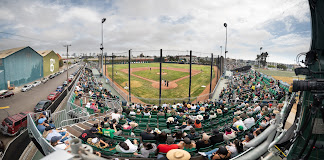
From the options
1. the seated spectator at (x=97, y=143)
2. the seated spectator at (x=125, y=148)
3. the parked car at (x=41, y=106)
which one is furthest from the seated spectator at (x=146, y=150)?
the parked car at (x=41, y=106)

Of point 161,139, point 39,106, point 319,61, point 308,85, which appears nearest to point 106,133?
point 161,139

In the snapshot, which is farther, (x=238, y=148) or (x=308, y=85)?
(x=238, y=148)

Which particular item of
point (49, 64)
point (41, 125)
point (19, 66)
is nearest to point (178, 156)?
point (41, 125)

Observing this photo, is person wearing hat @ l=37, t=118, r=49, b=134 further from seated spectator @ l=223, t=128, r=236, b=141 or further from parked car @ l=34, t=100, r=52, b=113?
parked car @ l=34, t=100, r=52, b=113

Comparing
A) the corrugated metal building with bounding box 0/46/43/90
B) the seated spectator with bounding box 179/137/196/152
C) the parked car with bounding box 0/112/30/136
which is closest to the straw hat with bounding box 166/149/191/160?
the seated spectator with bounding box 179/137/196/152

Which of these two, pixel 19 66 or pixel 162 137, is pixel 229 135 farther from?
pixel 19 66

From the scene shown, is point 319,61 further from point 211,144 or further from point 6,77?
point 6,77

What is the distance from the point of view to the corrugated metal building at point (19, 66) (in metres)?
25.2

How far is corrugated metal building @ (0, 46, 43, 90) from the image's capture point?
25250mm

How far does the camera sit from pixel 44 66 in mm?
41000

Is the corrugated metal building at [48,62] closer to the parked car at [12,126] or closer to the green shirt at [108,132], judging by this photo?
the parked car at [12,126]

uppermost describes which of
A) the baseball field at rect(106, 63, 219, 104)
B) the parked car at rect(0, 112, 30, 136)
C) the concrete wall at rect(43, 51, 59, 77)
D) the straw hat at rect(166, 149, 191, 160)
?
the concrete wall at rect(43, 51, 59, 77)

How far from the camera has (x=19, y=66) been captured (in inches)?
1154

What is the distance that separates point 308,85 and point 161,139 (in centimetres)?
459
